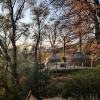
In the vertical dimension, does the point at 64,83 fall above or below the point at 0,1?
below

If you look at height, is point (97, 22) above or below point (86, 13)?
below

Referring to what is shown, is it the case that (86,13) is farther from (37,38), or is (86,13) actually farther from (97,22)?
(37,38)

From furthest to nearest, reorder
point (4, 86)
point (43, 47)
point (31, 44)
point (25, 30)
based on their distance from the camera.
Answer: point (43, 47), point (31, 44), point (25, 30), point (4, 86)

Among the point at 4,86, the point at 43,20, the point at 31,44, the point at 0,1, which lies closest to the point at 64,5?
the point at 4,86

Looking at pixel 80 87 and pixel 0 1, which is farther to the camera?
pixel 0 1

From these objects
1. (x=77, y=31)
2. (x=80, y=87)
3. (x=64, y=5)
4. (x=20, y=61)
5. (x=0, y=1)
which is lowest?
(x=80, y=87)

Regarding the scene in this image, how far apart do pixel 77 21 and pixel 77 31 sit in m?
0.80

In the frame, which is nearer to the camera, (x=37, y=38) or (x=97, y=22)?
(x=97, y=22)

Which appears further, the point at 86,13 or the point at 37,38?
the point at 37,38

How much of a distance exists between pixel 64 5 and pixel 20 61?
5230 millimetres

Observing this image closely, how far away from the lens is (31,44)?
185ft

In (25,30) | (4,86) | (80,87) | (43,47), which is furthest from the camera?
(43,47)

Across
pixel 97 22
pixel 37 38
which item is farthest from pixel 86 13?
pixel 37 38

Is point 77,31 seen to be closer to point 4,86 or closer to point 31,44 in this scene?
point 4,86
